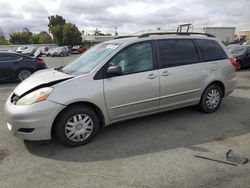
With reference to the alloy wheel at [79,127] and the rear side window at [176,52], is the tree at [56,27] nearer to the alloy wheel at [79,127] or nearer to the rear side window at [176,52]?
Answer: the rear side window at [176,52]

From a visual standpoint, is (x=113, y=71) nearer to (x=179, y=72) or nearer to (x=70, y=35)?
(x=179, y=72)

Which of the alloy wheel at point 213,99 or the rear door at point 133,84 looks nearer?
the rear door at point 133,84

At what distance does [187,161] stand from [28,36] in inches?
2468

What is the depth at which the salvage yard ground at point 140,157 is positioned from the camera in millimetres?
2719

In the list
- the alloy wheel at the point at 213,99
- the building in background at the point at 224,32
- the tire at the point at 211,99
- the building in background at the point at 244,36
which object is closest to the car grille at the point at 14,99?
the tire at the point at 211,99

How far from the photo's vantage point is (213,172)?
2836 mm

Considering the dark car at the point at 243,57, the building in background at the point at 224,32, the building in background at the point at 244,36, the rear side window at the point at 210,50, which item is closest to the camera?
the rear side window at the point at 210,50

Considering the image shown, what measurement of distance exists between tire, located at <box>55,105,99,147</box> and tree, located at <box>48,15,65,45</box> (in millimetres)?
52004

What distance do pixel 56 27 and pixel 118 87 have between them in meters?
52.8

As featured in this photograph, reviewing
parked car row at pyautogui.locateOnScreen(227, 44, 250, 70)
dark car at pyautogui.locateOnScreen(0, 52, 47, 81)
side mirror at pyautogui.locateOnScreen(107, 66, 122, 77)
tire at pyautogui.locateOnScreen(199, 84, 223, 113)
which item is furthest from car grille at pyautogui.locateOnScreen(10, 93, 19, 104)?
parked car row at pyautogui.locateOnScreen(227, 44, 250, 70)

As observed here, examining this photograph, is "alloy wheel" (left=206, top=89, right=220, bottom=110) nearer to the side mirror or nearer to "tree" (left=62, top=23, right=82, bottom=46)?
the side mirror

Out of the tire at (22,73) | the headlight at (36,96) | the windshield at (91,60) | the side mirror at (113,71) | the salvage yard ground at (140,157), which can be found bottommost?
the salvage yard ground at (140,157)

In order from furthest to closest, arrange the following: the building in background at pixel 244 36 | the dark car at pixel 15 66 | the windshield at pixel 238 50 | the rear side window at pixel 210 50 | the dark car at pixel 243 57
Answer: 1. the building in background at pixel 244 36
2. the windshield at pixel 238 50
3. the dark car at pixel 243 57
4. the dark car at pixel 15 66
5. the rear side window at pixel 210 50

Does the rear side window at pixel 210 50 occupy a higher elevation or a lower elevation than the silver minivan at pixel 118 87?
higher
